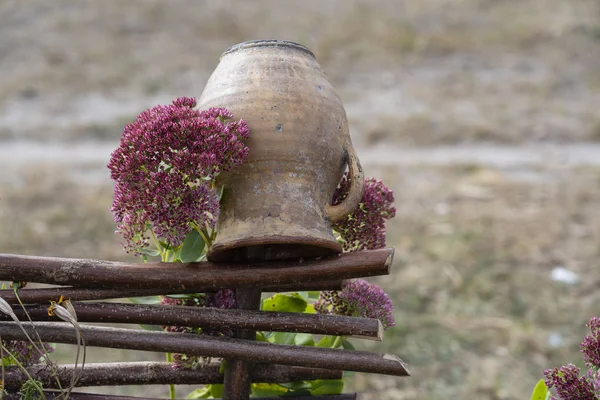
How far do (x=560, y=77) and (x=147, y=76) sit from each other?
141 inches

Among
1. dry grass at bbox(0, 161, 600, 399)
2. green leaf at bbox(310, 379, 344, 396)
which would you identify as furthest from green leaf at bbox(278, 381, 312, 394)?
dry grass at bbox(0, 161, 600, 399)

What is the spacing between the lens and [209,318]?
110 cm

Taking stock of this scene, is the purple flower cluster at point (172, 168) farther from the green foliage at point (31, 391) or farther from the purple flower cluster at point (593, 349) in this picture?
the purple flower cluster at point (593, 349)

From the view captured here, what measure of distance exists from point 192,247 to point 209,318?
11cm

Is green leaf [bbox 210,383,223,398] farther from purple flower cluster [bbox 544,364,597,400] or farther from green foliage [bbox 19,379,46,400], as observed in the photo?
purple flower cluster [bbox 544,364,597,400]

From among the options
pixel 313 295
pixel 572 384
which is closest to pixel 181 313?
pixel 313 295

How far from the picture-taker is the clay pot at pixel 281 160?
105 cm

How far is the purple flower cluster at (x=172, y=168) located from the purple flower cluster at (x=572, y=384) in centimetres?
57

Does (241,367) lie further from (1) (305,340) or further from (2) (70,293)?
(2) (70,293)

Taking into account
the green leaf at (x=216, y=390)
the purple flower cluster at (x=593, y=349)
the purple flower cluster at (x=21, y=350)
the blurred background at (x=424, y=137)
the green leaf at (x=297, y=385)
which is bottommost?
the green leaf at (x=216, y=390)

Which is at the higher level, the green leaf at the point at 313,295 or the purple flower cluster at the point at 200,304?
the green leaf at the point at 313,295

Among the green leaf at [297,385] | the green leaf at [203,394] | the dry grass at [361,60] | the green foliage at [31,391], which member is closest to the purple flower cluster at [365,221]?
the green leaf at [297,385]

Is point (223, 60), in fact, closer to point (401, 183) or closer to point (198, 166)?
point (198, 166)

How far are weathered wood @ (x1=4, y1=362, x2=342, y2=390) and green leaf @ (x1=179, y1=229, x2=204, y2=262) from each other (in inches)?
9.3
